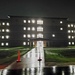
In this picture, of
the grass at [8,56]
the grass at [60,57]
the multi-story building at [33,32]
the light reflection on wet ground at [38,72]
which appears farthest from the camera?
the multi-story building at [33,32]

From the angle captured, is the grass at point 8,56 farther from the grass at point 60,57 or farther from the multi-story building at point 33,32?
the multi-story building at point 33,32

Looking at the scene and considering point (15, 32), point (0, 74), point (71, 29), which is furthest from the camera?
→ point (71, 29)

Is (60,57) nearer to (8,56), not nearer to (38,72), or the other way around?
(8,56)

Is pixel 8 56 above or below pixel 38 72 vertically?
below

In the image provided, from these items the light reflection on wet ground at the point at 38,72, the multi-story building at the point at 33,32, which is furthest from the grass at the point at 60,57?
the multi-story building at the point at 33,32

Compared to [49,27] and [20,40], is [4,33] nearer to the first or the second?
[20,40]

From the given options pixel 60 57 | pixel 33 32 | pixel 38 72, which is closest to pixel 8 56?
pixel 60 57

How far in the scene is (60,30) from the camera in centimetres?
8644

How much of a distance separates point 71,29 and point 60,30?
1595 cm

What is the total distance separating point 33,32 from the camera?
281ft

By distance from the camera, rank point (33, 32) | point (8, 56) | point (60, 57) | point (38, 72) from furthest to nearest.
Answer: point (33, 32) → point (8, 56) → point (60, 57) → point (38, 72)

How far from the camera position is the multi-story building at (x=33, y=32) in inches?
3324

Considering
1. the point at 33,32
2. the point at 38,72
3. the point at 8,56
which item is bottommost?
the point at 8,56

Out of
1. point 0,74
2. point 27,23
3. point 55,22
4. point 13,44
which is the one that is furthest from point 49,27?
point 0,74
